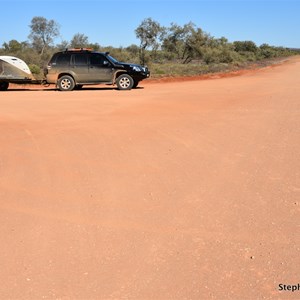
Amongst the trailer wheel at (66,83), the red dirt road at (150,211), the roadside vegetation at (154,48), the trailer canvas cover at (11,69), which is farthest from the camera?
the roadside vegetation at (154,48)

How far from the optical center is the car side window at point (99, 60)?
1889cm

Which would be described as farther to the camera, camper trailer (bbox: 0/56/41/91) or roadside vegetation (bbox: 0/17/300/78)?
roadside vegetation (bbox: 0/17/300/78)

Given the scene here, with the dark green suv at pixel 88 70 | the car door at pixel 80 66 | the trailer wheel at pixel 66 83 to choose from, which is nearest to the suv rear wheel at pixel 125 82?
the dark green suv at pixel 88 70

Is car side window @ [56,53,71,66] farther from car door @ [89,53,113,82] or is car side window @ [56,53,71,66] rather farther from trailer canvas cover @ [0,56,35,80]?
trailer canvas cover @ [0,56,35,80]

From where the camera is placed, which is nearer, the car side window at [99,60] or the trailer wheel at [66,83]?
→ the car side window at [99,60]

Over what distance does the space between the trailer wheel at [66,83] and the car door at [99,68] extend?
2.88 ft

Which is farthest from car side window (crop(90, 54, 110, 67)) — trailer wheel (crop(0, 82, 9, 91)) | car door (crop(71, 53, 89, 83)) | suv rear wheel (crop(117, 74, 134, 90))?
trailer wheel (crop(0, 82, 9, 91))

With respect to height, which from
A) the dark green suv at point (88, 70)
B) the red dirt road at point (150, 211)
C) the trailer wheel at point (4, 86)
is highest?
the dark green suv at point (88, 70)

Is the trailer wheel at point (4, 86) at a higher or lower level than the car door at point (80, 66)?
lower

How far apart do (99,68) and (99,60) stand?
35 cm

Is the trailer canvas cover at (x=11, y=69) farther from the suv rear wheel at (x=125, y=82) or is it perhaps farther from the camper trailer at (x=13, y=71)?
Result: the suv rear wheel at (x=125, y=82)

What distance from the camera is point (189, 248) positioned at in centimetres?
403

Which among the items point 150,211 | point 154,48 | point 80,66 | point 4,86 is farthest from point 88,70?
point 154,48

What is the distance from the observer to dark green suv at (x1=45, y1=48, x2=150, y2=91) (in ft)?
61.6
